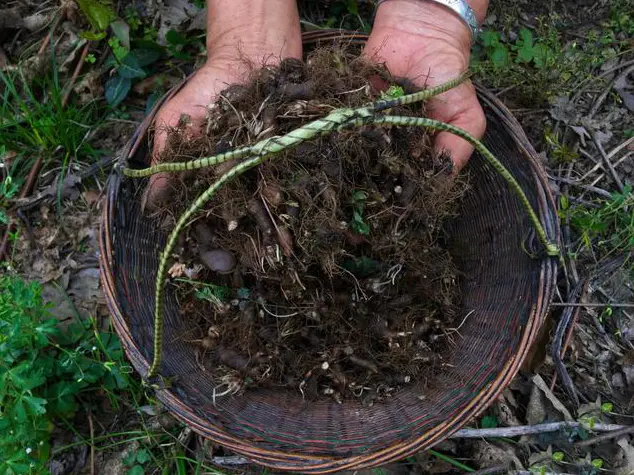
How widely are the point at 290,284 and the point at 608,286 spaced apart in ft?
4.34

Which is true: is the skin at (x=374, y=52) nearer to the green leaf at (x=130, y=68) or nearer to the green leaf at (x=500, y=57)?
the green leaf at (x=500, y=57)

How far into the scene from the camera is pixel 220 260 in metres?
1.66

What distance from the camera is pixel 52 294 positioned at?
217cm

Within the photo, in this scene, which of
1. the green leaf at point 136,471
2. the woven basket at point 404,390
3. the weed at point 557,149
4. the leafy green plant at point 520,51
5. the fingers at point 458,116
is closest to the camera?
the woven basket at point 404,390

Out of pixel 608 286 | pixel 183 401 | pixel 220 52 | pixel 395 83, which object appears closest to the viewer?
pixel 183 401

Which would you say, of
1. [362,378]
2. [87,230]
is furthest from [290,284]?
[87,230]

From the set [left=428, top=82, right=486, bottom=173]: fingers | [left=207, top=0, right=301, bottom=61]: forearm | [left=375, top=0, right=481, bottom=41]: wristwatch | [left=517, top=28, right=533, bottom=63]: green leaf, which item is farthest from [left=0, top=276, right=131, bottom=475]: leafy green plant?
[left=517, top=28, right=533, bottom=63]: green leaf

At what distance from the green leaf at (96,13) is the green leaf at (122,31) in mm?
49

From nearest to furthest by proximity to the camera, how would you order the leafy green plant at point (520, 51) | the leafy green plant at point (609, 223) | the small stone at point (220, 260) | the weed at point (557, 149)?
1. the small stone at point (220, 260)
2. the leafy green plant at point (609, 223)
3. the weed at point (557, 149)
4. the leafy green plant at point (520, 51)

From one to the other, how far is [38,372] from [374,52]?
63.7 inches

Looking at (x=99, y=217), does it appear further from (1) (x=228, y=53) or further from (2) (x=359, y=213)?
(2) (x=359, y=213)

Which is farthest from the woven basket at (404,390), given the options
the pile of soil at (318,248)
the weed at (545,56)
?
the weed at (545,56)

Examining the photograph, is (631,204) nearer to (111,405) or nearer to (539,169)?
(539,169)

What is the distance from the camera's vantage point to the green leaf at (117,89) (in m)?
2.37
